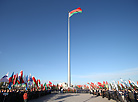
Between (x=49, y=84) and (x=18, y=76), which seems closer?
(x=18, y=76)

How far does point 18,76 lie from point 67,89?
18.4 m

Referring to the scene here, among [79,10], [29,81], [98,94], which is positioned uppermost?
[79,10]

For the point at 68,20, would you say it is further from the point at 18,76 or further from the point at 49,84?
the point at 18,76

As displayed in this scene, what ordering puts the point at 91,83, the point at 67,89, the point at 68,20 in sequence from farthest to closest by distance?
the point at 68,20, the point at 91,83, the point at 67,89

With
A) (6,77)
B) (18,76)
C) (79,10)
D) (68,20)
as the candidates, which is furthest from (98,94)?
(68,20)

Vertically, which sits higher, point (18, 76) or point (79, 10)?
point (79, 10)

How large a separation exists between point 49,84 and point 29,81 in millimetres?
15618

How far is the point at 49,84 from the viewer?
35.4 meters

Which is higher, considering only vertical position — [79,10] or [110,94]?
[79,10]

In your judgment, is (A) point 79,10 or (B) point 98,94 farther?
(A) point 79,10

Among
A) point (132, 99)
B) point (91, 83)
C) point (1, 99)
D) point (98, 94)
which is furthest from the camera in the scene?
point (91, 83)

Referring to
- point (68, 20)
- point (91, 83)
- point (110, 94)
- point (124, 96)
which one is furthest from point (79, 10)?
point (124, 96)

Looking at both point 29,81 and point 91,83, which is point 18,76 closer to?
point 29,81

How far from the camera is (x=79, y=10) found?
116 feet
